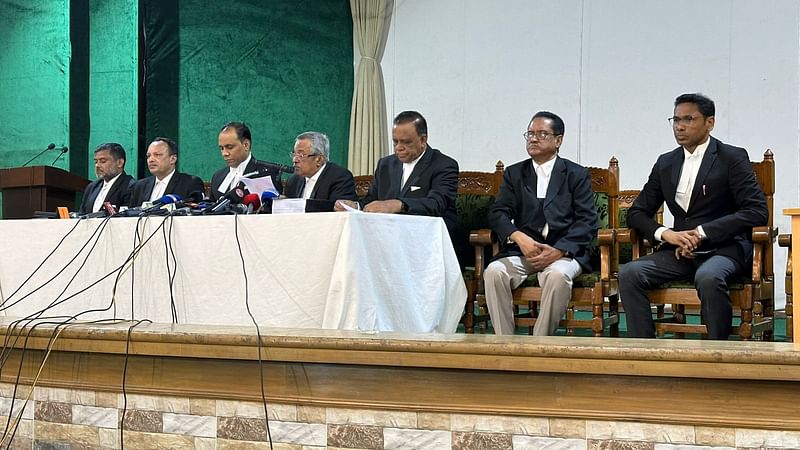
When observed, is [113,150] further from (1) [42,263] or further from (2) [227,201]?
(2) [227,201]

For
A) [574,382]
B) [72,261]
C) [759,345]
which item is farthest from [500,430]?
[72,261]

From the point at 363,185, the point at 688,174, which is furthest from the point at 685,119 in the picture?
the point at 363,185

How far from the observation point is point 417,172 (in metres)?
4.06

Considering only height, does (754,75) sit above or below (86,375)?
above

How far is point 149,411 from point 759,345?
1052mm

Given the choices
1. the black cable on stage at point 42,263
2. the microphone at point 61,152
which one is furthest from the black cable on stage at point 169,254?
the microphone at point 61,152

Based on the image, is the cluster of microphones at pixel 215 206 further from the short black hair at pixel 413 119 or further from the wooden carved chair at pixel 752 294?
the wooden carved chair at pixel 752 294

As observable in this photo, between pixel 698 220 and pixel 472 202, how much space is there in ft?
3.96

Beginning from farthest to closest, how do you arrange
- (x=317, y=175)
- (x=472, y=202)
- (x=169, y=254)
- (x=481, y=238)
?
(x=472, y=202) → (x=317, y=175) → (x=481, y=238) → (x=169, y=254)

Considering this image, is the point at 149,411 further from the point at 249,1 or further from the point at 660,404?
the point at 249,1

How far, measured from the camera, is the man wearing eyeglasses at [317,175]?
13.6 ft

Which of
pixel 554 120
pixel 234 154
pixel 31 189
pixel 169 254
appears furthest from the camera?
pixel 31 189

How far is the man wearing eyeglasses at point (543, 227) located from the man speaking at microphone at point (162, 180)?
5.88 feet

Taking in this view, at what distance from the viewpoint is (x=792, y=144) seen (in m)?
5.33
